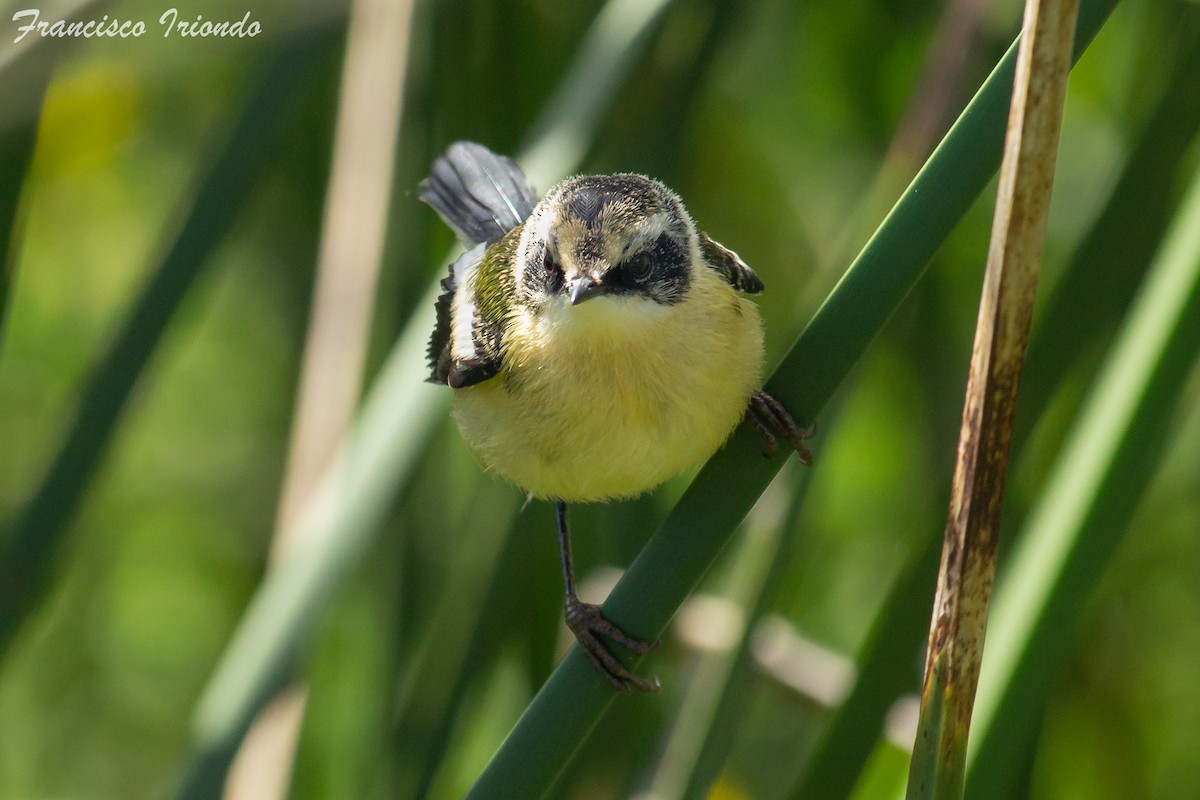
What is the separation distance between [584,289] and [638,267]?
0.15 metres

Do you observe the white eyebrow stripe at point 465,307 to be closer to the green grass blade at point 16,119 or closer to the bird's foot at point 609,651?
the bird's foot at point 609,651

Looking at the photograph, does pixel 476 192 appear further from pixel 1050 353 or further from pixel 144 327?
pixel 1050 353

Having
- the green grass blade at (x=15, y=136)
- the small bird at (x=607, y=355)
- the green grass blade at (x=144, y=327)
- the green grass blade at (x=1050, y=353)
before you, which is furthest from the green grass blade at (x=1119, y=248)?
the green grass blade at (x=15, y=136)

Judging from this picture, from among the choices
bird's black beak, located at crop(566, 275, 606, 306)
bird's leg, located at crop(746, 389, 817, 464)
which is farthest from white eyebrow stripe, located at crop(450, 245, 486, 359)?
bird's leg, located at crop(746, 389, 817, 464)

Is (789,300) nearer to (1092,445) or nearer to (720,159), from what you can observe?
(720,159)

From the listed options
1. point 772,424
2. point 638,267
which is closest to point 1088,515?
point 772,424

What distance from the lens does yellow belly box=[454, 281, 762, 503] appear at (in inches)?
73.1

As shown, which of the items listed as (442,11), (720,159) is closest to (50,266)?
(442,11)

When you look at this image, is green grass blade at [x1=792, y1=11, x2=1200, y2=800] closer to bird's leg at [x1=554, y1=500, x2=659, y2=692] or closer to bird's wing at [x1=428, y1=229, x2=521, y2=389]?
bird's leg at [x1=554, y1=500, x2=659, y2=692]

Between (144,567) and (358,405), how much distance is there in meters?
1.60

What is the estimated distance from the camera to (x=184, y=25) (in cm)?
317

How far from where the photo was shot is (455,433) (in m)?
3.05

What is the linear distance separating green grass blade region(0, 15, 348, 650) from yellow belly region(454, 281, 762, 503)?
585 millimetres

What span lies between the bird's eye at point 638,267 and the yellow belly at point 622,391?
0.05 meters
